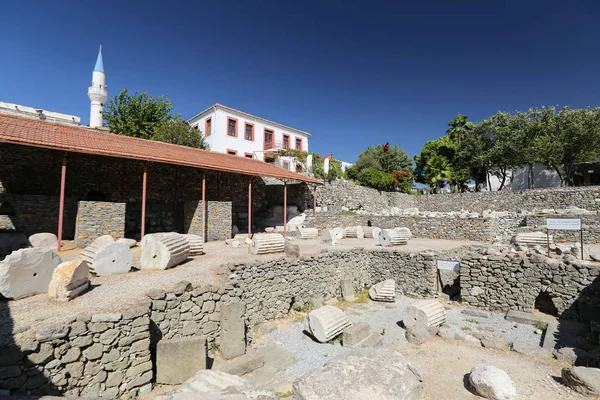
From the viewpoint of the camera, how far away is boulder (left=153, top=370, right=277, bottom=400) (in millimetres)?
3482

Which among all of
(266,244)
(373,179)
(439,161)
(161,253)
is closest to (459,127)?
(439,161)

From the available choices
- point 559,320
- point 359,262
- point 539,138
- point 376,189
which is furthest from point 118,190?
point 539,138

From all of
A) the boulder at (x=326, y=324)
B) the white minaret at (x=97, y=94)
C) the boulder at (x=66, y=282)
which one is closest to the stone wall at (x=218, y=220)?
the boulder at (x=326, y=324)

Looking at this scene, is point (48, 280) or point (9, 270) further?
point (48, 280)

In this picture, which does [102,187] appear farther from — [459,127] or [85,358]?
[459,127]

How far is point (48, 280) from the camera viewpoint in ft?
19.3

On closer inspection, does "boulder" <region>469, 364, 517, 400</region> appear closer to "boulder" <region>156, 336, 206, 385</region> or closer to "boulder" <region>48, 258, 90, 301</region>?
"boulder" <region>156, 336, 206, 385</region>

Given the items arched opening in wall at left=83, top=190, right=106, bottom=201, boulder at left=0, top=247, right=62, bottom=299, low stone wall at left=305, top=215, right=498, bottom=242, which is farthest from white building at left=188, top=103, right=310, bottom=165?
boulder at left=0, top=247, right=62, bottom=299

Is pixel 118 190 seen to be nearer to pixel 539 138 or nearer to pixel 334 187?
pixel 334 187

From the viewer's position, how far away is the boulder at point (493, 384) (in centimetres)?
508

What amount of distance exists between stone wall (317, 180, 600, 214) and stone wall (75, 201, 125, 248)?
47.5ft

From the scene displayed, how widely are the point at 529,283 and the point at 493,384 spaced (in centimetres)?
619

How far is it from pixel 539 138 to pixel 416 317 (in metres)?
26.3

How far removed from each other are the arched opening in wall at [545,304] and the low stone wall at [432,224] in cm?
685
